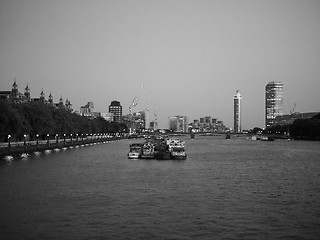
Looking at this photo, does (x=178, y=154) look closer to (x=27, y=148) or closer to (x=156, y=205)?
(x=27, y=148)

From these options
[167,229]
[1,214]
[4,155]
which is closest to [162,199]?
[167,229]

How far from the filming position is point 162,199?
3950cm

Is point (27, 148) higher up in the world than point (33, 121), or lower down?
lower down

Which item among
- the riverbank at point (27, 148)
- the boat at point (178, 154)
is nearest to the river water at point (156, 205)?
the riverbank at point (27, 148)

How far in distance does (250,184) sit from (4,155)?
43.3 metres

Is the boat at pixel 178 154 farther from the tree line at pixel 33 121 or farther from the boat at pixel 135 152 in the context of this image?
the tree line at pixel 33 121

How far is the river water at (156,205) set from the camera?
28703 millimetres

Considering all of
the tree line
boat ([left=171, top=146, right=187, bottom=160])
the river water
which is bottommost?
the river water

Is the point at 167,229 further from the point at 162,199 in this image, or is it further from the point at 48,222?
the point at 162,199

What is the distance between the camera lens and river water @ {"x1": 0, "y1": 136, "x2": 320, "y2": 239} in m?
28.7

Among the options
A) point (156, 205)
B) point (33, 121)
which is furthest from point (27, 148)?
point (156, 205)

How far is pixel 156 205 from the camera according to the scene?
120 ft

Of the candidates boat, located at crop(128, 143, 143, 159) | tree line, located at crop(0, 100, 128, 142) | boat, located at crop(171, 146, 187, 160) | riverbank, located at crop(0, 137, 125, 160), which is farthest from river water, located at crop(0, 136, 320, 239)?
tree line, located at crop(0, 100, 128, 142)

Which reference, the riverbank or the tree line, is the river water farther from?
the tree line
